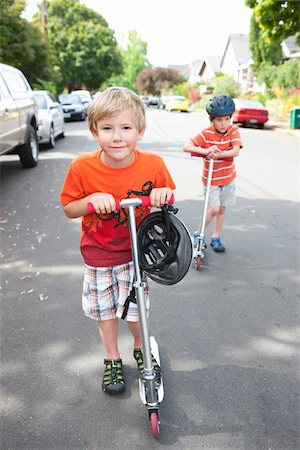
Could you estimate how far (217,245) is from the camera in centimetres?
484

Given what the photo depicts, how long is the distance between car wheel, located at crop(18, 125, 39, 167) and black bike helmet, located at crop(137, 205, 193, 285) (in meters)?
7.24

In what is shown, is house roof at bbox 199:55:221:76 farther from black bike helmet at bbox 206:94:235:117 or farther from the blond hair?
the blond hair

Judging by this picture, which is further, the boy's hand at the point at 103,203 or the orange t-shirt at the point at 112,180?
the orange t-shirt at the point at 112,180

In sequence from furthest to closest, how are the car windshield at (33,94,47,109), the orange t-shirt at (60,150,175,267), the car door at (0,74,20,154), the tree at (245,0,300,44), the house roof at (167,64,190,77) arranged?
the house roof at (167,64,190,77), the tree at (245,0,300,44), the car windshield at (33,94,47,109), the car door at (0,74,20,154), the orange t-shirt at (60,150,175,267)

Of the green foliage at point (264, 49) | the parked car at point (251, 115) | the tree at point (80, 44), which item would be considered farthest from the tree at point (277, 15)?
the tree at point (80, 44)

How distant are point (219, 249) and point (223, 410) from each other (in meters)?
2.50

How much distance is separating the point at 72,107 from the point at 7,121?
1499 cm

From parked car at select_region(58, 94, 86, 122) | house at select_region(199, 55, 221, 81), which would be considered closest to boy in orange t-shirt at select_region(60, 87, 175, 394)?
parked car at select_region(58, 94, 86, 122)

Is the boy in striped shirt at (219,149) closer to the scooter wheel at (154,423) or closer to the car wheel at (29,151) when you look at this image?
the scooter wheel at (154,423)

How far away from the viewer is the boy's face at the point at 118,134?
2053 millimetres

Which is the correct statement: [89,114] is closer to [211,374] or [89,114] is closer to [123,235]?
[123,235]

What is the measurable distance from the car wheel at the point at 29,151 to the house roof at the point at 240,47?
54102 millimetres

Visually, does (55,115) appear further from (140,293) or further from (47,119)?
(140,293)

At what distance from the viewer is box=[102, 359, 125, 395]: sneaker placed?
2.62 metres
